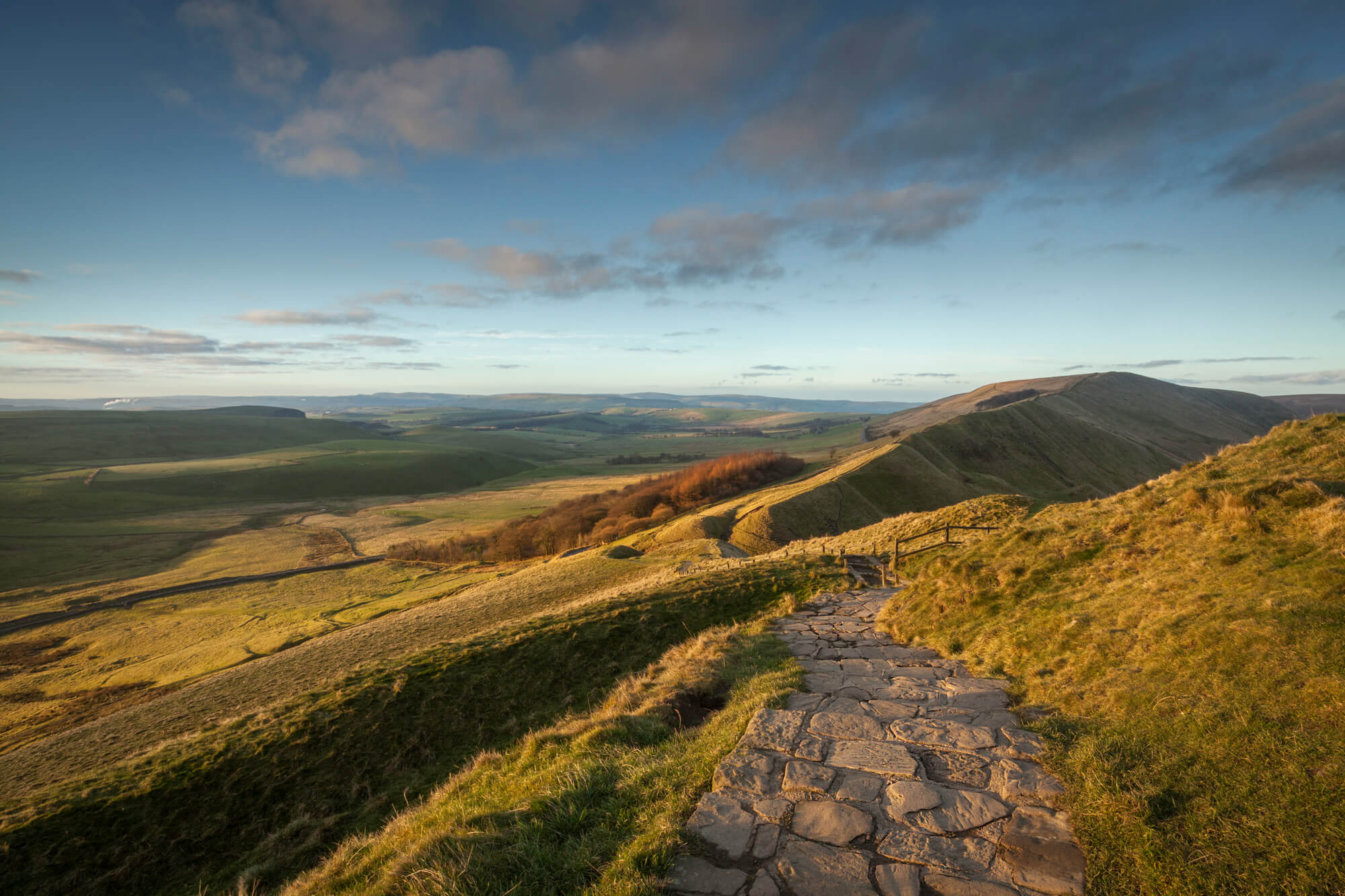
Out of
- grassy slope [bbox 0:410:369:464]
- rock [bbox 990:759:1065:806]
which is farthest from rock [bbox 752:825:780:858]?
grassy slope [bbox 0:410:369:464]

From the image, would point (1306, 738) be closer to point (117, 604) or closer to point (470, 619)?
point (470, 619)

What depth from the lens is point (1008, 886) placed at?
4539 mm

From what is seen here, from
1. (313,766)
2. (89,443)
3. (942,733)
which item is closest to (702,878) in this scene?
(942,733)

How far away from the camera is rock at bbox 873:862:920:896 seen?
4.58 metres

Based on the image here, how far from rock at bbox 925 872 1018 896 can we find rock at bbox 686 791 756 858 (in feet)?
5.22

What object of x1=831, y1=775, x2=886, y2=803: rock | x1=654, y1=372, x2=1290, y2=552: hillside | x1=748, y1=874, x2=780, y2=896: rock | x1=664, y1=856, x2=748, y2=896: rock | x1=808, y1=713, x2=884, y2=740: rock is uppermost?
x1=748, y1=874, x2=780, y2=896: rock

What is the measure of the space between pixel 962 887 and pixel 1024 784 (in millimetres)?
1829

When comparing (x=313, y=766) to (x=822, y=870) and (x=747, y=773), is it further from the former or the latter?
(x=822, y=870)

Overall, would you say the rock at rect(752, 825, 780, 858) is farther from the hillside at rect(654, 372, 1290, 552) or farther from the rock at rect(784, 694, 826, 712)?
the hillside at rect(654, 372, 1290, 552)

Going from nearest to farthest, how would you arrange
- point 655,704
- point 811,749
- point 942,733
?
point 811,749 < point 942,733 < point 655,704

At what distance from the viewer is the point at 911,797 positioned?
590 centimetres

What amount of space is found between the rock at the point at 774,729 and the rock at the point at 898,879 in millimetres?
2147

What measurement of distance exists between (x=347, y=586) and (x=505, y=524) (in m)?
31.2

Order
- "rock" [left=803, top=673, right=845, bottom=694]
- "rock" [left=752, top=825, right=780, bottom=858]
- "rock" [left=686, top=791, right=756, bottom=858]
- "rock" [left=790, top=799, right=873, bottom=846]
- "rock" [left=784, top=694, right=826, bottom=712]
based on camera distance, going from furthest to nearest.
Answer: "rock" [left=803, top=673, right=845, bottom=694] → "rock" [left=784, top=694, right=826, bottom=712] → "rock" [left=790, top=799, right=873, bottom=846] → "rock" [left=686, top=791, right=756, bottom=858] → "rock" [left=752, top=825, right=780, bottom=858]
